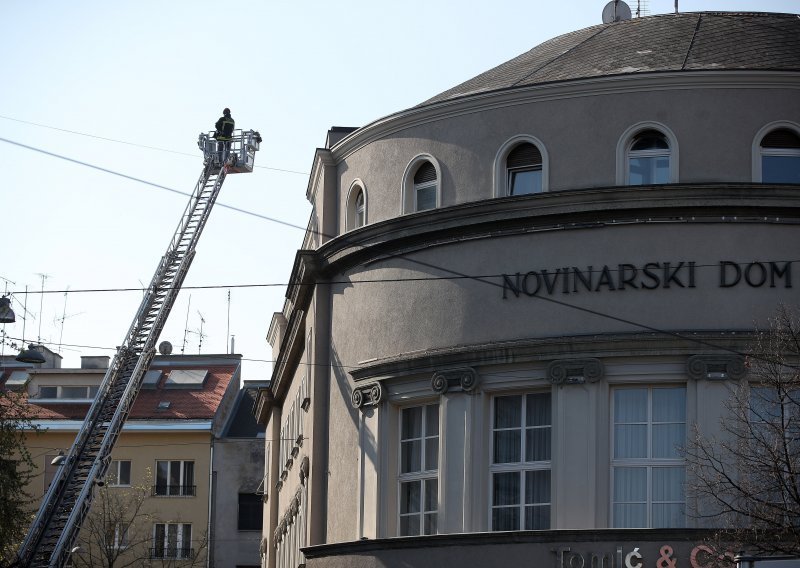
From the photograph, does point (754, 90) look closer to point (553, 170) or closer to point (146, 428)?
point (553, 170)

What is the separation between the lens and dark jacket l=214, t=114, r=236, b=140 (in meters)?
45.4

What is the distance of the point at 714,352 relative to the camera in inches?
990

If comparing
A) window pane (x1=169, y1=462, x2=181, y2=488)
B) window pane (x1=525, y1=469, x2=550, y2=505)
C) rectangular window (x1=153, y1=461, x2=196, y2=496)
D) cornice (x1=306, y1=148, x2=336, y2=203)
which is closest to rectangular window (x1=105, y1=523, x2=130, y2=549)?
rectangular window (x1=153, y1=461, x2=196, y2=496)

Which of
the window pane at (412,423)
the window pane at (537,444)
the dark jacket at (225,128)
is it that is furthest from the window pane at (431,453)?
the dark jacket at (225,128)

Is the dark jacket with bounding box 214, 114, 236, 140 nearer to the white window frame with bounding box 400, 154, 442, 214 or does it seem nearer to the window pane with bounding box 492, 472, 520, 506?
the white window frame with bounding box 400, 154, 442, 214

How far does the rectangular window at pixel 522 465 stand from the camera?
2606 centimetres

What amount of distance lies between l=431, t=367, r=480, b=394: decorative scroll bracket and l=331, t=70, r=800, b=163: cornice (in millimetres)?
4588

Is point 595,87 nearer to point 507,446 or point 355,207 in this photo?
point 355,207

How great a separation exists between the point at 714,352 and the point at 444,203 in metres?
5.67

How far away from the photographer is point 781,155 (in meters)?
26.2

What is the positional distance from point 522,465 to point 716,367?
11.7 feet

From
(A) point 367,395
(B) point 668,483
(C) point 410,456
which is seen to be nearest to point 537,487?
(B) point 668,483

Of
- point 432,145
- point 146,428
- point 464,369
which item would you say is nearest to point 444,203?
point 432,145

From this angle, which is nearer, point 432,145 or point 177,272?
point 432,145
